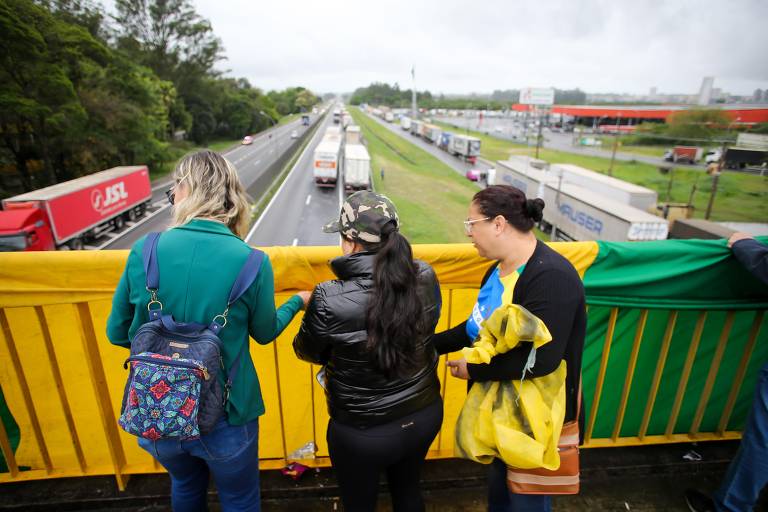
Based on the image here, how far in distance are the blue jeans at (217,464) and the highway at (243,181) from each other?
2.77 ft

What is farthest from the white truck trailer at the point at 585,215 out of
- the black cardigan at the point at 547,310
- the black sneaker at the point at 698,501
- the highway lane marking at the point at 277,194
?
the black cardigan at the point at 547,310

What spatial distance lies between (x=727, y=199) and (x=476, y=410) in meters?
41.8

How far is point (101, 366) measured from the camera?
7.54ft

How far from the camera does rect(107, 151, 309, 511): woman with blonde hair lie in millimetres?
1427

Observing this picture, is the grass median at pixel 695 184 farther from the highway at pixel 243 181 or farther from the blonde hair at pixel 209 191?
the highway at pixel 243 181

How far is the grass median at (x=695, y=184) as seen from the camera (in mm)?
27828

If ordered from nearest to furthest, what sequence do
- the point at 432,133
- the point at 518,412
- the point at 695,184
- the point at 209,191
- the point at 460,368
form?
the point at 209,191 → the point at 518,412 → the point at 460,368 → the point at 695,184 → the point at 432,133

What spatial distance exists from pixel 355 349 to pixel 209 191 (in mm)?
810

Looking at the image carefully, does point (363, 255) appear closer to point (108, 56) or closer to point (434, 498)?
point (434, 498)

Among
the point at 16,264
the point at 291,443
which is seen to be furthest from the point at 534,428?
the point at 16,264

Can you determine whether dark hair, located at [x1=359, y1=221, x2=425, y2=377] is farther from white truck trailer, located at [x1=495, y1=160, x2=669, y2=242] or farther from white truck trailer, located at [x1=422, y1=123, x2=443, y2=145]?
white truck trailer, located at [x1=422, y1=123, x2=443, y2=145]

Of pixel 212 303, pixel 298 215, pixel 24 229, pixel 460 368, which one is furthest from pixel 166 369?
pixel 298 215

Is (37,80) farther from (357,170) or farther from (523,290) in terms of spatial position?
(523,290)

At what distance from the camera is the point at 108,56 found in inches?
1241
